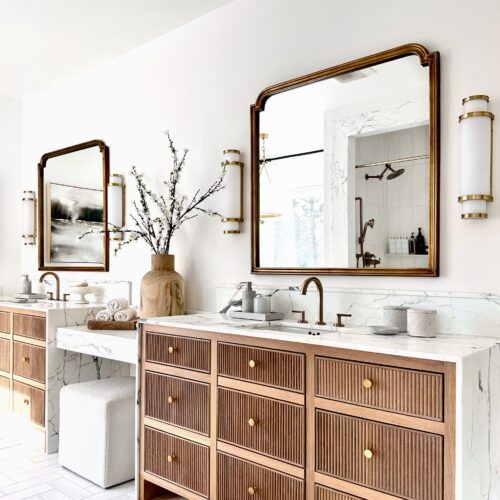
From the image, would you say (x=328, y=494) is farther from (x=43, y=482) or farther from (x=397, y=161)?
(x=43, y=482)

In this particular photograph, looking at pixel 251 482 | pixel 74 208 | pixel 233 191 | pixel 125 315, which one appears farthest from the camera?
pixel 74 208

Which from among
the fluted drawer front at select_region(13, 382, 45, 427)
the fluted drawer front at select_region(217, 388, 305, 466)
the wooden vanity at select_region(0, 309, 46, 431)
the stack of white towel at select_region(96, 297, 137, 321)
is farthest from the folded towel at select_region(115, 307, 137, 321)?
the fluted drawer front at select_region(217, 388, 305, 466)

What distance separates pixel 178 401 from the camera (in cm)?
241

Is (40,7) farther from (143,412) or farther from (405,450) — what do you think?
(405,450)

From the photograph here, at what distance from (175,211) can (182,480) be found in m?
1.60

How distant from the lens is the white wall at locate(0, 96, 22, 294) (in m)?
4.61

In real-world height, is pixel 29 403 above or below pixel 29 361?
below

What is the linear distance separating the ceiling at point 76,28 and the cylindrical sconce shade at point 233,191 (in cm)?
93

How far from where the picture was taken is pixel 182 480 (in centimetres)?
238

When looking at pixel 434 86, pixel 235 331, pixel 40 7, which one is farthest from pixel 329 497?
pixel 40 7

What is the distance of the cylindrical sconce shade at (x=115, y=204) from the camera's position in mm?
3652

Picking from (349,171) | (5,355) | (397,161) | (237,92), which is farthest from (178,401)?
(5,355)

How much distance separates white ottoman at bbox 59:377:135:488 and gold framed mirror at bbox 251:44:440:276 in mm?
1039

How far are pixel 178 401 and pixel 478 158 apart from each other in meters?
1.64
